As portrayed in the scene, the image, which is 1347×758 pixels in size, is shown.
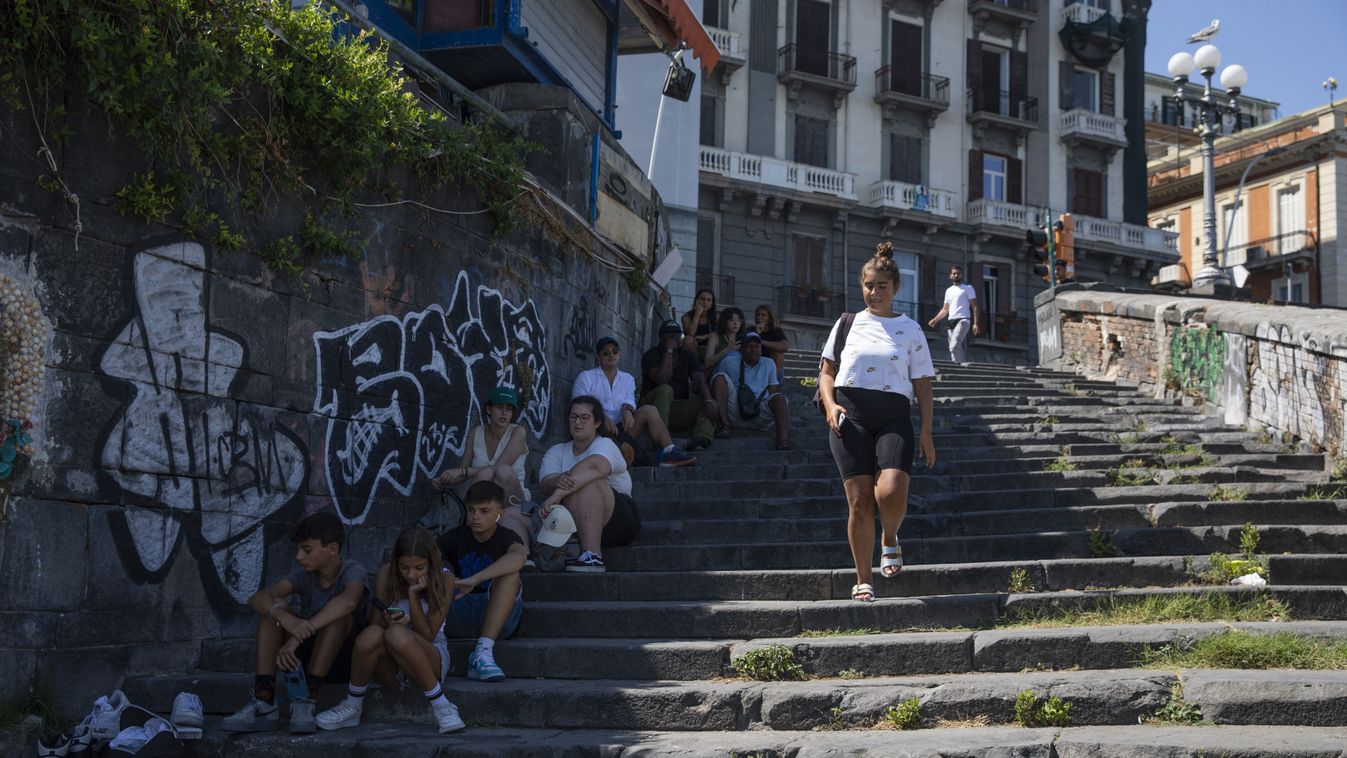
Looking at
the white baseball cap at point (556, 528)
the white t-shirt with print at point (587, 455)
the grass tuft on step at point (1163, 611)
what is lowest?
the grass tuft on step at point (1163, 611)

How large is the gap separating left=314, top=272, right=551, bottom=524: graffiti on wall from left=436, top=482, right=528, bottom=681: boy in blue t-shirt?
0.96 metres

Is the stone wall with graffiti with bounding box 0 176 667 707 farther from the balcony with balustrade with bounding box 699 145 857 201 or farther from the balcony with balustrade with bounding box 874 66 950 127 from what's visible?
the balcony with balustrade with bounding box 874 66 950 127

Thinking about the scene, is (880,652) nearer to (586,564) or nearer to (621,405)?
(586,564)

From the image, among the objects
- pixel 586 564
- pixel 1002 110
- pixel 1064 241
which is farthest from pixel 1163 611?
pixel 1002 110

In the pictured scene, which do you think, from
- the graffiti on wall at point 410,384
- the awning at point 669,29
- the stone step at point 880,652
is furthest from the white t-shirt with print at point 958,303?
the stone step at point 880,652

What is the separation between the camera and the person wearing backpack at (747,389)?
11.3m

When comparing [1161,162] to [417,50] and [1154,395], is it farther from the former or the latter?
[417,50]

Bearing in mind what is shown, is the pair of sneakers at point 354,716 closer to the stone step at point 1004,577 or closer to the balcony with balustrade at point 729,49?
the stone step at point 1004,577

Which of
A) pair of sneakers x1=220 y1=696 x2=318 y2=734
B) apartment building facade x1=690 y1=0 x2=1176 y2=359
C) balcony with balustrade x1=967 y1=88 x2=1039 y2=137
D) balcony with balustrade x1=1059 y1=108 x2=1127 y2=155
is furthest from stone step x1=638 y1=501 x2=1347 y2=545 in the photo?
balcony with balustrade x1=1059 y1=108 x2=1127 y2=155

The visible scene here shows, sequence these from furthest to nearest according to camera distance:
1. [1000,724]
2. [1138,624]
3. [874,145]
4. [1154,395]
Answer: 1. [874,145]
2. [1154,395]
3. [1138,624]
4. [1000,724]

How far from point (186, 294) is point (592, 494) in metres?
2.61

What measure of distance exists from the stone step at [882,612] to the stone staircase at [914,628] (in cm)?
1

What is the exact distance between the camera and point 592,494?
7660 mm

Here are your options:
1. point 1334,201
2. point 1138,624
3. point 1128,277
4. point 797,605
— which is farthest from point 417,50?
point 1334,201
